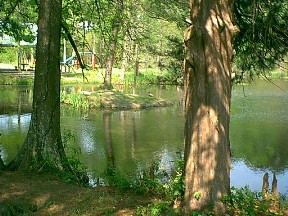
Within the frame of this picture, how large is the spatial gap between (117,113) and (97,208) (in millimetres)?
17383

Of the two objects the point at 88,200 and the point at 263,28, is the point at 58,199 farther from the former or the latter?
the point at 263,28

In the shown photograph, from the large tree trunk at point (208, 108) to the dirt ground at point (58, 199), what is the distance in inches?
40.8

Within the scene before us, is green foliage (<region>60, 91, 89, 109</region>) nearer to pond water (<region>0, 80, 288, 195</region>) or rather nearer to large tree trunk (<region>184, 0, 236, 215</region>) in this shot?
pond water (<region>0, 80, 288, 195</region>)

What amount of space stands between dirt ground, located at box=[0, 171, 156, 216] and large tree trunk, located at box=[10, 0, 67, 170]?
585 millimetres

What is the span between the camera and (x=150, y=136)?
16.6 metres

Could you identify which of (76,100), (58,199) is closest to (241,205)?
(58,199)

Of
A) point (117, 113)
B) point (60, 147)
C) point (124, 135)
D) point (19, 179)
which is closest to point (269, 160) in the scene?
point (124, 135)

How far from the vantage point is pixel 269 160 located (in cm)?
1340

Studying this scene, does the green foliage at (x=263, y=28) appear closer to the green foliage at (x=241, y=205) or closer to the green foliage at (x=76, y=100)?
the green foliage at (x=241, y=205)

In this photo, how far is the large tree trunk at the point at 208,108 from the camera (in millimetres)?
4266

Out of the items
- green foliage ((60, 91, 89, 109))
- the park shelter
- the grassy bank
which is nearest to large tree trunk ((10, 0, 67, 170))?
the grassy bank

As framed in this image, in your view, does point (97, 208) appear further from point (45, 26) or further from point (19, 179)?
point (45, 26)

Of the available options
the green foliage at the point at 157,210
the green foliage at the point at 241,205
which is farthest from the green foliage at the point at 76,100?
the green foliage at the point at 241,205

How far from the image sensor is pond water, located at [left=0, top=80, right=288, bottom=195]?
12.1 meters
